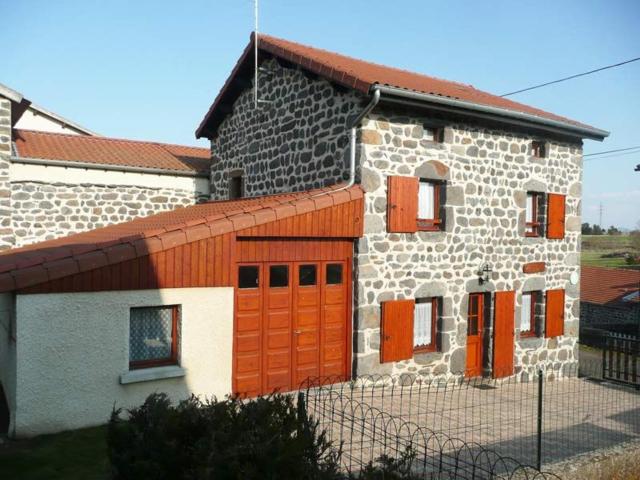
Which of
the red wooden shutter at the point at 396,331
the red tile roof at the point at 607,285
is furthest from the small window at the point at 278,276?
the red tile roof at the point at 607,285

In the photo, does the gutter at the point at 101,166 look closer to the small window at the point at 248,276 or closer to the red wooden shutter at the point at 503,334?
the small window at the point at 248,276

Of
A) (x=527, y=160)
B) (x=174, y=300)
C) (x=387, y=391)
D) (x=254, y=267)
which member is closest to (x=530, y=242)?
(x=527, y=160)

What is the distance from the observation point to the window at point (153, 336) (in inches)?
270

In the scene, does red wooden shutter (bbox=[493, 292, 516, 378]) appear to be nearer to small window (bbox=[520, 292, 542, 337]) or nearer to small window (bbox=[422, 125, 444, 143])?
small window (bbox=[520, 292, 542, 337])

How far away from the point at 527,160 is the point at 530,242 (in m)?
1.78

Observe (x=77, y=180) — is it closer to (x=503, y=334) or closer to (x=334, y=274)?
(x=334, y=274)

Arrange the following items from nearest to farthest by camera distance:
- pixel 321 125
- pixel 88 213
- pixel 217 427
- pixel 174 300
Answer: pixel 217 427, pixel 174 300, pixel 321 125, pixel 88 213

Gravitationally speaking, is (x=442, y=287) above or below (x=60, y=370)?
above

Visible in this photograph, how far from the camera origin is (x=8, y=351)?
21.7 ft

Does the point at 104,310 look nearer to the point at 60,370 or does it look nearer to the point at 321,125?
the point at 60,370

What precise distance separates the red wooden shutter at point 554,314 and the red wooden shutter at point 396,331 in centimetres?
416

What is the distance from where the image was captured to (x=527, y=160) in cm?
1130

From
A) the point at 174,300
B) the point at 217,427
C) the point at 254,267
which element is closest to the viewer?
the point at 217,427

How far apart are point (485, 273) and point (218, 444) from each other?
7.67m
